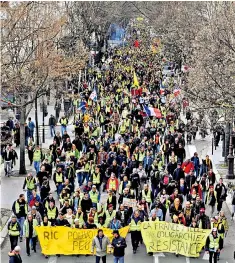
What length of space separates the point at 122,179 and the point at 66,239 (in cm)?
465

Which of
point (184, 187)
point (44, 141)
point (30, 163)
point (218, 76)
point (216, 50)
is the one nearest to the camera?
point (184, 187)

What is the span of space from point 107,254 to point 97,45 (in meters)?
54.8

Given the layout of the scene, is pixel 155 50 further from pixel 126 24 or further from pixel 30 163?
pixel 30 163

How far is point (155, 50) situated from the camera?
7012 centimetres

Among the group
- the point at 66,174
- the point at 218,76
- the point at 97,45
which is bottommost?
the point at 66,174

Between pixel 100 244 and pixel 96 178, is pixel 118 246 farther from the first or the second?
pixel 96 178

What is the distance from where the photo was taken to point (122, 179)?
861 inches

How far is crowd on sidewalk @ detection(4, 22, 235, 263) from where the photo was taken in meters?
17.8

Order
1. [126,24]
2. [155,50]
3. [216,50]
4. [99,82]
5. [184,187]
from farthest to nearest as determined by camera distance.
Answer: [126,24], [155,50], [99,82], [216,50], [184,187]

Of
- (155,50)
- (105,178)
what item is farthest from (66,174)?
Result: (155,50)

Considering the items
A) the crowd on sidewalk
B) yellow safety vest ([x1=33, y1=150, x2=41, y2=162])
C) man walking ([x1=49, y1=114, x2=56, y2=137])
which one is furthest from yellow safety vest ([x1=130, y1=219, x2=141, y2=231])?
man walking ([x1=49, y1=114, x2=56, y2=137])

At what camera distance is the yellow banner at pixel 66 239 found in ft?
57.3

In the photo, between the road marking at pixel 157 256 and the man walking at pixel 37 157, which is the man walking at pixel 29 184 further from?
the road marking at pixel 157 256

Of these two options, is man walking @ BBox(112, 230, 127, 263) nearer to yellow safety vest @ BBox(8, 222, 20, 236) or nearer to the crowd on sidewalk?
the crowd on sidewalk
